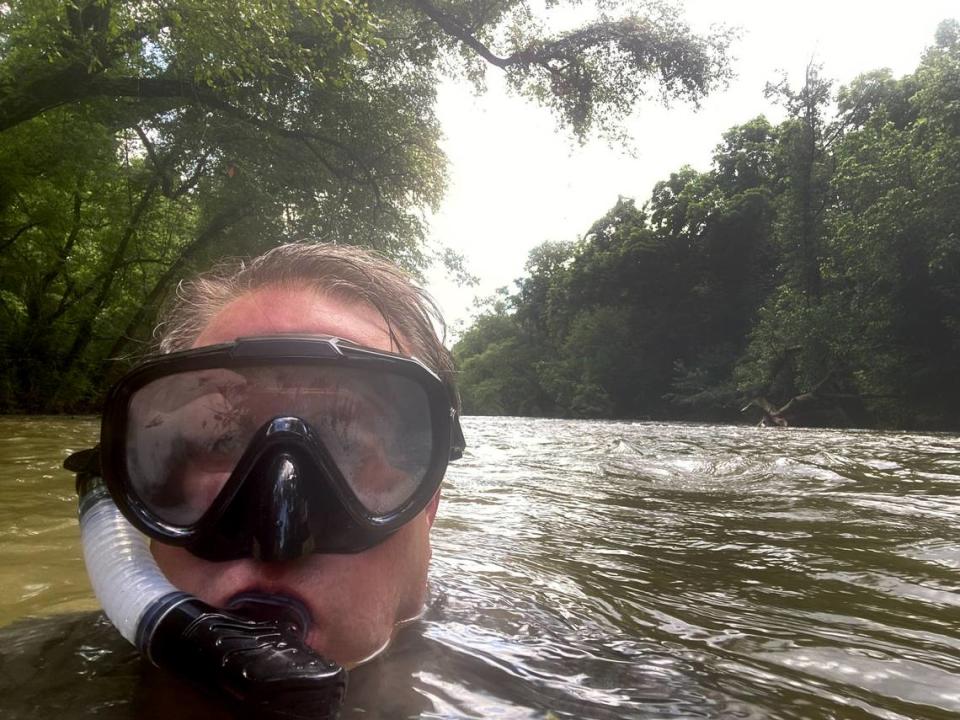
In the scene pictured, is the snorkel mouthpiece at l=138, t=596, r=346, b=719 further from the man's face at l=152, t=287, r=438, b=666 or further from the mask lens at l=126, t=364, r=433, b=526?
the mask lens at l=126, t=364, r=433, b=526

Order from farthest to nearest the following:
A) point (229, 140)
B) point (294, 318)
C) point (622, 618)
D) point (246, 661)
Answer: point (229, 140)
point (622, 618)
point (294, 318)
point (246, 661)

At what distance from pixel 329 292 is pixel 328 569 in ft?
1.97

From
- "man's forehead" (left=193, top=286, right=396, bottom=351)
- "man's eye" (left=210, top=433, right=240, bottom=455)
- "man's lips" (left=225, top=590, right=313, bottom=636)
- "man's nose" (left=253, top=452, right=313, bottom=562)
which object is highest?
"man's forehead" (left=193, top=286, right=396, bottom=351)

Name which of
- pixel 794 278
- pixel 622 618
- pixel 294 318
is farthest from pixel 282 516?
pixel 794 278

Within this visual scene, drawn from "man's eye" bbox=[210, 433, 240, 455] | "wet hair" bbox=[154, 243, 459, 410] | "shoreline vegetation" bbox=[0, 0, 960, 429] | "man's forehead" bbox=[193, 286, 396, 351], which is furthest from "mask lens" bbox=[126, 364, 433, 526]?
"shoreline vegetation" bbox=[0, 0, 960, 429]

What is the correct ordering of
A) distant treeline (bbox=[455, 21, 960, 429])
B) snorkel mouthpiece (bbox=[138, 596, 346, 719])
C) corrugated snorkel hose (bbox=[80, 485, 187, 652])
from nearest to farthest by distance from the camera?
snorkel mouthpiece (bbox=[138, 596, 346, 719]), corrugated snorkel hose (bbox=[80, 485, 187, 652]), distant treeline (bbox=[455, 21, 960, 429])

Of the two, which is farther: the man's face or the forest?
the forest

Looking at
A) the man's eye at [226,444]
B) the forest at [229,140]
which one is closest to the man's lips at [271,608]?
the man's eye at [226,444]

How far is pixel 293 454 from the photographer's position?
3.69 ft

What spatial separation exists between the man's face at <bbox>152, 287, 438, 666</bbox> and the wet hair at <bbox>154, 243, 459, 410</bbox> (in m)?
0.04

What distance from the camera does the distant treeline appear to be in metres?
21.1

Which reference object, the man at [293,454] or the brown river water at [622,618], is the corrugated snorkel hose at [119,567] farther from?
the brown river water at [622,618]

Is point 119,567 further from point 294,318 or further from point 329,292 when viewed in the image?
point 329,292

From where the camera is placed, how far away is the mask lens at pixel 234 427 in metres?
1.19
